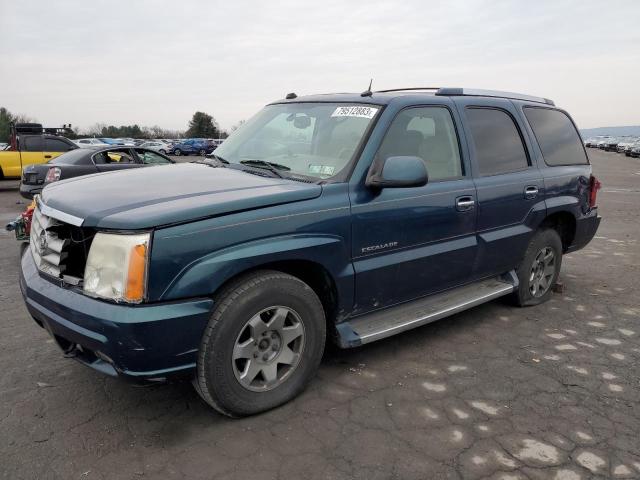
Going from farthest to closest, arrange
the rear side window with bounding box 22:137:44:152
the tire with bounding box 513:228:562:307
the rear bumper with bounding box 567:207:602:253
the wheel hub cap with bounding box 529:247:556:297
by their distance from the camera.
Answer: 1. the rear side window with bounding box 22:137:44:152
2. the rear bumper with bounding box 567:207:602:253
3. the wheel hub cap with bounding box 529:247:556:297
4. the tire with bounding box 513:228:562:307

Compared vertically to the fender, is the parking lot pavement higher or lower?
lower

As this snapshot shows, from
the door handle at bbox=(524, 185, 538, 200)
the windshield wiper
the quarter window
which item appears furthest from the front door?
the quarter window

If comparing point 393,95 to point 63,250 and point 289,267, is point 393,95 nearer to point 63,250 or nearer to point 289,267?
point 289,267

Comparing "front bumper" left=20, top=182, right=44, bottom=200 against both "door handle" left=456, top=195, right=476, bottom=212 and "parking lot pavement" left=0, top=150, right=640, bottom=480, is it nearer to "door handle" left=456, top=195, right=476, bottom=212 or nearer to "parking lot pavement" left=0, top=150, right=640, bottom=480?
"parking lot pavement" left=0, top=150, right=640, bottom=480

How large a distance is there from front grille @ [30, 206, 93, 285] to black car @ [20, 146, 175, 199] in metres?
7.21

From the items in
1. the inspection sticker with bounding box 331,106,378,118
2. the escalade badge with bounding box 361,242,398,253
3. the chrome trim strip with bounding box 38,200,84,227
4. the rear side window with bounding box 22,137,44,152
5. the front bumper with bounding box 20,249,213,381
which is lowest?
the front bumper with bounding box 20,249,213,381

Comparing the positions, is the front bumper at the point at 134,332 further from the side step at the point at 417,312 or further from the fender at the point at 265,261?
the side step at the point at 417,312

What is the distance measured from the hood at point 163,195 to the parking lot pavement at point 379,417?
1.17 m

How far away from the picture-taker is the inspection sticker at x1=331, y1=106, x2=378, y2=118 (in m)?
3.47

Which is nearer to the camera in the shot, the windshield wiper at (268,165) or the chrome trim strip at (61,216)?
the chrome trim strip at (61,216)

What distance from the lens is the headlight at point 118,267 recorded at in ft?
7.85

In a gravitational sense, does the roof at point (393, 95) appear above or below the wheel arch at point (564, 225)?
above

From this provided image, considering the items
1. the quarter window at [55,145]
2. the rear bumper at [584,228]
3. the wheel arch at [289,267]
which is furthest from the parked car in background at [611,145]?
the wheel arch at [289,267]

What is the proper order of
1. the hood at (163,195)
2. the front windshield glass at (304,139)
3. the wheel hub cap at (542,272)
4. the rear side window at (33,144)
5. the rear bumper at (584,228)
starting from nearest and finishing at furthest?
the hood at (163,195) → the front windshield glass at (304,139) → the wheel hub cap at (542,272) → the rear bumper at (584,228) → the rear side window at (33,144)
